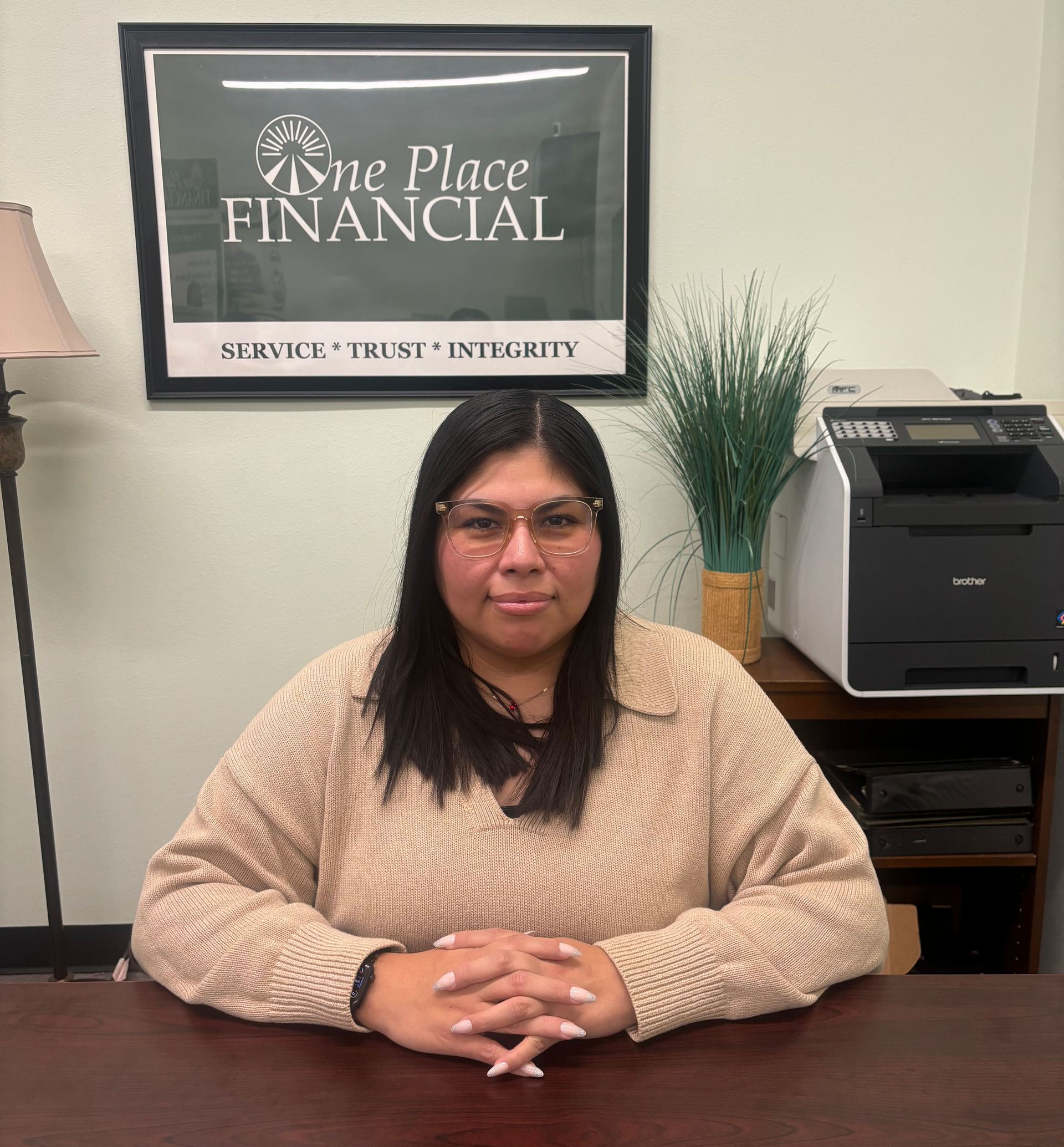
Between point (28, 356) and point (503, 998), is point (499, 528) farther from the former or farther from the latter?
point (28, 356)

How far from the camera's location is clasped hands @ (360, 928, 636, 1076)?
82 centimetres

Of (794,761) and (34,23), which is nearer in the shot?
(794,761)

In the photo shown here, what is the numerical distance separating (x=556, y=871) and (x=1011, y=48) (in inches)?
83.9

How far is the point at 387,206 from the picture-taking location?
210 cm

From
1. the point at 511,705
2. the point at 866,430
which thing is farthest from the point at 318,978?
the point at 866,430

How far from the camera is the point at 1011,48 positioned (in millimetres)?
2084

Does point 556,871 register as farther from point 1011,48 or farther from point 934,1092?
point 1011,48

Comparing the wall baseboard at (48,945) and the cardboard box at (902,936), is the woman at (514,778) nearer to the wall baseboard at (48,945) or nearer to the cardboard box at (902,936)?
→ the cardboard box at (902,936)

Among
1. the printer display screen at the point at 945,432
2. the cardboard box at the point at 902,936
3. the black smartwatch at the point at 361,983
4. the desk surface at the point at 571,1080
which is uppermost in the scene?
the printer display screen at the point at 945,432

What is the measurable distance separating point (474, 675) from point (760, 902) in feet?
1.44

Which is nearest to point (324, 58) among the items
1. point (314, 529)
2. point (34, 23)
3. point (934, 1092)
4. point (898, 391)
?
point (34, 23)

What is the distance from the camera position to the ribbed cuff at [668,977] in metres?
0.85

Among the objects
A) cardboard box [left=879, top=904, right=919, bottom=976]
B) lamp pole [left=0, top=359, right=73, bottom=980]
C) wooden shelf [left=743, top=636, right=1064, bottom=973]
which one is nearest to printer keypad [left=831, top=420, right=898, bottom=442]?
wooden shelf [left=743, top=636, right=1064, bottom=973]

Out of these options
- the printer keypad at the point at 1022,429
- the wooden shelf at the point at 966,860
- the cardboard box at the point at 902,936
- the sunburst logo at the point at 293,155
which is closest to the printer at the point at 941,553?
the printer keypad at the point at 1022,429
